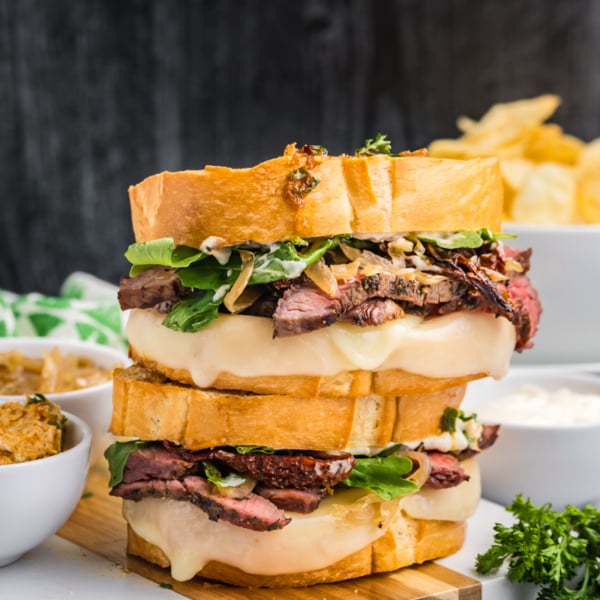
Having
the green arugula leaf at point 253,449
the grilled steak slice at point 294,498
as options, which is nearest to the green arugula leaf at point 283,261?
the green arugula leaf at point 253,449

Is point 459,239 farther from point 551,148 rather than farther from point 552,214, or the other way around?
point 551,148

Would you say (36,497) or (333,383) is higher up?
(333,383)

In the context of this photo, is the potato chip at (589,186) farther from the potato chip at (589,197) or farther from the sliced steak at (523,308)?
the sliced steak at (523,308)

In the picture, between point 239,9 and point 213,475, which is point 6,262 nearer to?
point 239,9

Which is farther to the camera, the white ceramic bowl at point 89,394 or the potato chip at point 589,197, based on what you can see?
the potato chip at point 589,197

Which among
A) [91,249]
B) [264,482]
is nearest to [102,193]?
[91,249]

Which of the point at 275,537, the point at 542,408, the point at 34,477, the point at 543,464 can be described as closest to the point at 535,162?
the point at 542,408
